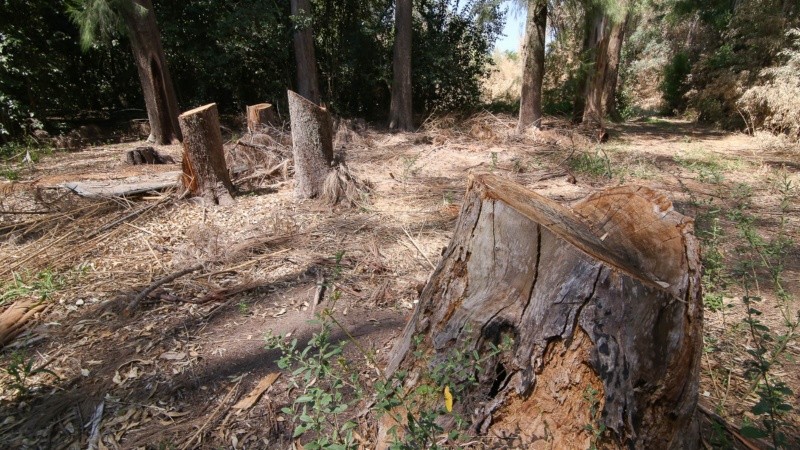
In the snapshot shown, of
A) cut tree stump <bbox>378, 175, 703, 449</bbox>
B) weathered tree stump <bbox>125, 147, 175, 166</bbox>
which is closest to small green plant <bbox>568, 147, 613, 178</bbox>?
cut tree stump <bbox>378, 175, 703, 449</bbox>

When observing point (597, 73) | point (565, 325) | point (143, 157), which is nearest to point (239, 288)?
point (565, 325)

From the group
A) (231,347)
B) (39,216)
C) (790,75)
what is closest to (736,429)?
(231,347)

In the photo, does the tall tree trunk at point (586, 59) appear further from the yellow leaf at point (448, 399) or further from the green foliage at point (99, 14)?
the yellow leaf at point (448, 399)

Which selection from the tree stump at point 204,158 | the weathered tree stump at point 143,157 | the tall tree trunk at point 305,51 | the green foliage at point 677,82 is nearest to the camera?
the tree stump at point 204,158

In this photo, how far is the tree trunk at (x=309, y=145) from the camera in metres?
4.21

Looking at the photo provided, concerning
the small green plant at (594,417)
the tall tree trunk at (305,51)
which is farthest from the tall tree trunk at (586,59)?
the small green plant at (594,417)

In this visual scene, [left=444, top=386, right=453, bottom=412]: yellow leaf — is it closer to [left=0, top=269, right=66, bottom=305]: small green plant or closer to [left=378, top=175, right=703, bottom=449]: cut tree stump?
[left=378, top=175, right=703, bottom=449]: cut tree stump

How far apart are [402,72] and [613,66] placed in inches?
232

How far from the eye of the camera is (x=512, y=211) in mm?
1589

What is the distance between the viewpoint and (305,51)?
29.6 feet

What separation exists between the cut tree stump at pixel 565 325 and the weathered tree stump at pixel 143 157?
5213 millimetres

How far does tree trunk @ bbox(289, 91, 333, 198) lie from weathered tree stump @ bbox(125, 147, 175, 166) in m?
2.45

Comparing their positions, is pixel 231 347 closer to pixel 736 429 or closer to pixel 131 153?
pixel 736 429

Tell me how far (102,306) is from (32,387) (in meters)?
0.69
